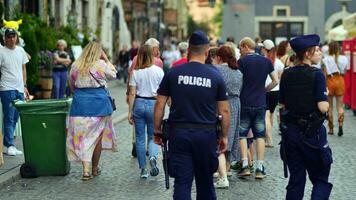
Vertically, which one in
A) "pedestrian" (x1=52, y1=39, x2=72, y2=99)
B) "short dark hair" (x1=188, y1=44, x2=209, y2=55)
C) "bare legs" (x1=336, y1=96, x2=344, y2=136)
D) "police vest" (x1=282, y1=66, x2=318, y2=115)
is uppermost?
"short dark hair" (x1=188, y1=44, x2=209, y2=55)

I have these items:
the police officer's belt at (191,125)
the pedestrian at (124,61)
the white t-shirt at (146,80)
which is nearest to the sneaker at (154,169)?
the white t-shirt at (146,80)

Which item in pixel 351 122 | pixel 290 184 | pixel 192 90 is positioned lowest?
pixel 351 122

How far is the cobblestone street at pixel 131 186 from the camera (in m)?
9.97

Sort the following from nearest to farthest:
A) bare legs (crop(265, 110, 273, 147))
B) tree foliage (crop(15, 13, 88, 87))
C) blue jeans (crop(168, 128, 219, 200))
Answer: blue jeans (crop(168, 128, 219, 200)) → bare legs (crop(265, 110, 273, 147)) → tree foliage (crop(15, 13, 88, 87))

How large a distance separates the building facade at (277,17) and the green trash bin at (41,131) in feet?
132

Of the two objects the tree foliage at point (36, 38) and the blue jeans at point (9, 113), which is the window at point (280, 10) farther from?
the blue jeans at point (9, 113)

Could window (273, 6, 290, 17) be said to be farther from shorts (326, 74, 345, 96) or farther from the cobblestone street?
the cobblestone street

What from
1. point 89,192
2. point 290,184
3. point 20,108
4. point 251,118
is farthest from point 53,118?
point 290,184

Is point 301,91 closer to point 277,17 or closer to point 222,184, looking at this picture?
point 222,184

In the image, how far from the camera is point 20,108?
11.0 meters

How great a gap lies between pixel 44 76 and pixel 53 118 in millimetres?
10198

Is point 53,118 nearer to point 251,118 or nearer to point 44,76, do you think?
point 251,118

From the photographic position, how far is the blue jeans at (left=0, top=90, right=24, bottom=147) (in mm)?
12789

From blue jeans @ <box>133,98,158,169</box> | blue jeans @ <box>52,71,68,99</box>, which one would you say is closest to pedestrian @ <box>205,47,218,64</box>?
blue jeans @ <box>133,98,158,169</box>
